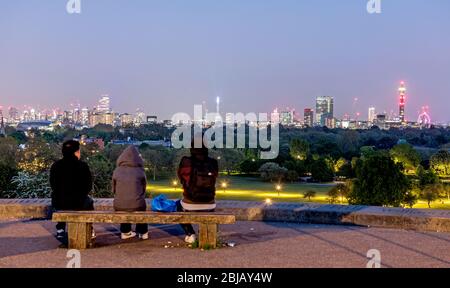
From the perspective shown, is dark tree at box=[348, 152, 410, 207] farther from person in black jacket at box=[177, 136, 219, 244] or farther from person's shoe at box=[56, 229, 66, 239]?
person's shoe at box=[56, 229, 66, 239]

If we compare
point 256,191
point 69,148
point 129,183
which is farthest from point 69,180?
point 256,191

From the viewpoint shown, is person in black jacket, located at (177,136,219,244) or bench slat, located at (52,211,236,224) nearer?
bench slat, located at (52,211,236,224)

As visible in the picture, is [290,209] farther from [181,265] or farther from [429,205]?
[429,205]

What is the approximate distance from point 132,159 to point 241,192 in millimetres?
52757

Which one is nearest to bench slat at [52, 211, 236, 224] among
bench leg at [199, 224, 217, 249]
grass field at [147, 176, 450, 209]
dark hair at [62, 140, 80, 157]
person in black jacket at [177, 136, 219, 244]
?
bench leg at [199, 224, 217, 249]

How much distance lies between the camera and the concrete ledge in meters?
12.0

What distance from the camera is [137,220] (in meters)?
9.70

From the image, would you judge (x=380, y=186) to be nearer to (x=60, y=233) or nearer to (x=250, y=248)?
(x=250, y=248)

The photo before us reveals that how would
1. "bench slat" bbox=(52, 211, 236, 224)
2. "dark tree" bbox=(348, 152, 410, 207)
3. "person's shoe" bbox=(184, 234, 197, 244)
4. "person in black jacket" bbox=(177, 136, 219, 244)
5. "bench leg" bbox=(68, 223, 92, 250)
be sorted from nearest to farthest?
"bench slat" bbox=(52, 211, 236, 224) → "bench leg" bbox=(68, 223, 92, 250) → "person in black jacket" bbox=(177, 136, 219, 244) → "person's shoe" bbox=(184, 234, 197, 244) → "dark tree" bbox=(348, 152, 410, 207)

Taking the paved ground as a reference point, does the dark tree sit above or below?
below

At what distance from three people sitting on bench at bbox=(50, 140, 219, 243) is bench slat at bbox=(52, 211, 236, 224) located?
364 millimetres

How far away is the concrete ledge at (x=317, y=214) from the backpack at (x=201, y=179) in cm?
291

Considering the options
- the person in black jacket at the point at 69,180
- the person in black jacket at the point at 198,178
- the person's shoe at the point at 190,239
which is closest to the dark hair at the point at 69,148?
the person in black jacket at the point at 69,180
